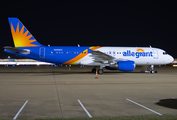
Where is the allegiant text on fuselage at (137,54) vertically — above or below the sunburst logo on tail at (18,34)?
below

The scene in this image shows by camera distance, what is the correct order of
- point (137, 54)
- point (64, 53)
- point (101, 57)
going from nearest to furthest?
point (101, 57) → point (64, 53) → point (137, 54)

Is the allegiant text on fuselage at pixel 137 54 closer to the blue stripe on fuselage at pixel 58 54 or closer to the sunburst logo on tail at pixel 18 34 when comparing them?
the blue stripe on fuselage at pixel 58 54

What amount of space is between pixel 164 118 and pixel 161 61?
23783mm

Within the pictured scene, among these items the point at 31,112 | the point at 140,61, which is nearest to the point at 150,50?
the point at 140,61

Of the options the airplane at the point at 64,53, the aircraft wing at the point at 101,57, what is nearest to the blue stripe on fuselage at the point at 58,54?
the airplane at the point at 64,53

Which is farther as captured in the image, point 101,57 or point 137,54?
point 137,54

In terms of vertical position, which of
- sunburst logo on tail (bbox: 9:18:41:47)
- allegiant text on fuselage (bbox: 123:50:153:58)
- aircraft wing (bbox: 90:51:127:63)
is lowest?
aircraft wing (bbox: 90:51:127:63)

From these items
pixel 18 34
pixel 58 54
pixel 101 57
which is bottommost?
pixel 101 57

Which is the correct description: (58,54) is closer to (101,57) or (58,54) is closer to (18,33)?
(101,57)

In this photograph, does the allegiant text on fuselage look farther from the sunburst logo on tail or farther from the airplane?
the sunburst logo on tail

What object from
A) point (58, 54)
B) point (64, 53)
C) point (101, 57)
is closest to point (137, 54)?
point (101, 57)

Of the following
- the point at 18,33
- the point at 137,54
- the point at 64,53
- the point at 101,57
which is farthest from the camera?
the point at 137,54

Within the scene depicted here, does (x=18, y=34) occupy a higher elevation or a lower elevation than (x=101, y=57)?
higher

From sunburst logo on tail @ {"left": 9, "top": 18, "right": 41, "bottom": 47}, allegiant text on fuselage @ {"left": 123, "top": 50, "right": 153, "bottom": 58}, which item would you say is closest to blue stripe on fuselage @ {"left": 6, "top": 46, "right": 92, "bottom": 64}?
sunburst logo on tail @ {"left": 9, "top": 18, "right": 41, "bottom": 47}
